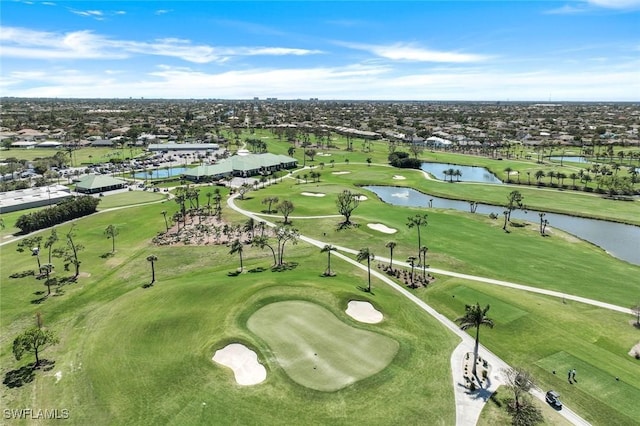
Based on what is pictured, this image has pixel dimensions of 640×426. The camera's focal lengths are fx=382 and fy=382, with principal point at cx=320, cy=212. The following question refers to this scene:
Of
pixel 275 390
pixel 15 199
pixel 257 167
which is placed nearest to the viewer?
pixel 275 390

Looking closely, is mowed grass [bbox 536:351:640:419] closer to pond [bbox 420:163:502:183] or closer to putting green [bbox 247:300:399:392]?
putting green [bbox 247:300:399:392]

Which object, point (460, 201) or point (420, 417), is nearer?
point (420, 417)

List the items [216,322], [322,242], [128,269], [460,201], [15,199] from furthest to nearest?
[460,201] < [15,199] < [322,242] < [128,269] < [216,322]

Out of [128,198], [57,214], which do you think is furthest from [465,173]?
[57,214]

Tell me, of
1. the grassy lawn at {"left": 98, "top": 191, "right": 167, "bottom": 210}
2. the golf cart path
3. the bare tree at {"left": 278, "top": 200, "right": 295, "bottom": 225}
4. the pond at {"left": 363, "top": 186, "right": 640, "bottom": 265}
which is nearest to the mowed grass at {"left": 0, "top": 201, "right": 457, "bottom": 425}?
the golf cart path

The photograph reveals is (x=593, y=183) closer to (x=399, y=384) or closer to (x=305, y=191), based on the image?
(x=305, y=191)

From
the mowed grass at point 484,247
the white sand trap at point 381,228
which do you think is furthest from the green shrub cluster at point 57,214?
the white sand trap at point 381,228

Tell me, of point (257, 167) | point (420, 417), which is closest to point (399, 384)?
point (420, 417)
